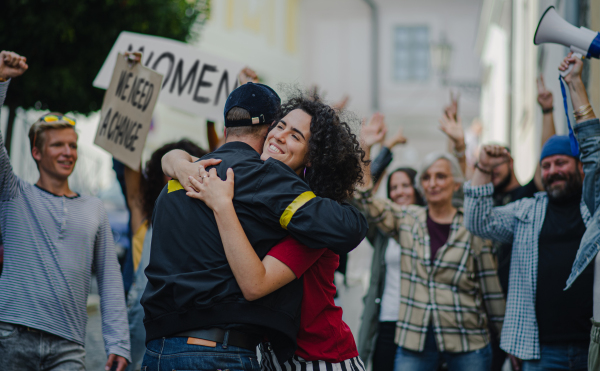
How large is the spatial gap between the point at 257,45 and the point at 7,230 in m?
26.1

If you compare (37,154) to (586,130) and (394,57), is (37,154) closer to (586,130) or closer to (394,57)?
(586,130)

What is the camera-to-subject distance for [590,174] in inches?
125

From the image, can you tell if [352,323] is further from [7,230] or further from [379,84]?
[379,84]

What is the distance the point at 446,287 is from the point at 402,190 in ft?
4.21

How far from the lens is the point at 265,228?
2.22 metres

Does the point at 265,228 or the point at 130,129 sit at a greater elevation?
the point at 130,129

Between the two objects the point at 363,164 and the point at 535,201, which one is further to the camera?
the point at 535,201

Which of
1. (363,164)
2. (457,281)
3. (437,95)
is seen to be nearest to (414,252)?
(457,281)

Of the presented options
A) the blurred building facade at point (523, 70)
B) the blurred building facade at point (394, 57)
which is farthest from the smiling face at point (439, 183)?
the blurred building facade at point (394, 57)

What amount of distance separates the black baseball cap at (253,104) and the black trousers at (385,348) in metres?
2.30

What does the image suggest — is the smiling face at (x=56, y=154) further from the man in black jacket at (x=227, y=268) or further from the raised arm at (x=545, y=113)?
the raised arm at (x=545, y=113)

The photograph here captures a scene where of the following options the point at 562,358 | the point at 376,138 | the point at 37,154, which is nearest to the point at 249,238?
the point at 37,154

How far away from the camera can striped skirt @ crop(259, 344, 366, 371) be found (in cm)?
234

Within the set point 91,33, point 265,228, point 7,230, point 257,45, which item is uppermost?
point 257,45
